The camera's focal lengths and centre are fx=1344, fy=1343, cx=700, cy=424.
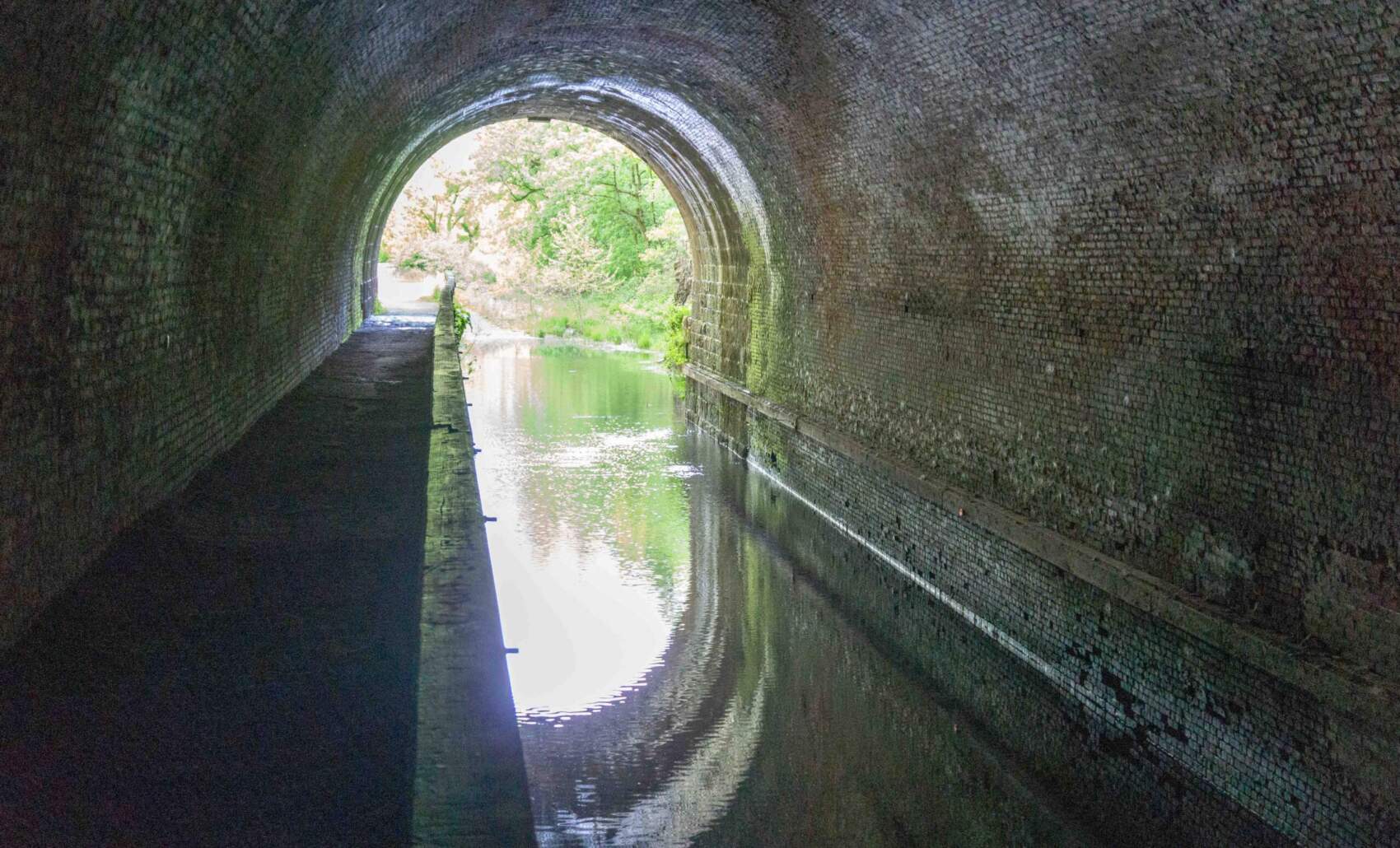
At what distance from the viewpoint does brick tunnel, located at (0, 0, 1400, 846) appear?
4.57 m

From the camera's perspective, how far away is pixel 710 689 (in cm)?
802

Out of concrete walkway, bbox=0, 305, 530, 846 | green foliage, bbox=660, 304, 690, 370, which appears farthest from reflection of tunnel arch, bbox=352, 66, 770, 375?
concrete walkway, bbox=0, 305, 530, 846

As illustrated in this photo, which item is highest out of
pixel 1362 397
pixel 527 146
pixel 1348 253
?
pixel 527 146

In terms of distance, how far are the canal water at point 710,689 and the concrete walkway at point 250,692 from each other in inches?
65.6

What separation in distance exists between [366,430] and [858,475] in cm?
427

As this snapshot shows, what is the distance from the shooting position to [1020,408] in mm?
8234

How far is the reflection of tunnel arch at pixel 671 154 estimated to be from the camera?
572 inches

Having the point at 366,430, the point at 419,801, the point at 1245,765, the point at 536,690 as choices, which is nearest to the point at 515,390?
the point at 366,430

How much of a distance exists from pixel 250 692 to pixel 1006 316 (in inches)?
224

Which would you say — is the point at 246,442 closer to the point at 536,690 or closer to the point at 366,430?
the point at 366,430

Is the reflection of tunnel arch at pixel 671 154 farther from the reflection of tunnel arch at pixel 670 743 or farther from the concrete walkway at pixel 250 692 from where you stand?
the concrete walkway at pixel 250 692

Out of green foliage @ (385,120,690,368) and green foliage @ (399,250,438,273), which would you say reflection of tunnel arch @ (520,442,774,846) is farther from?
green foliage @ (399,250,438,273)

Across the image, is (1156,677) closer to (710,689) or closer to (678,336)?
(710,689)

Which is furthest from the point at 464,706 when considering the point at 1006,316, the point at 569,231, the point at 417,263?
the point at 417,263
